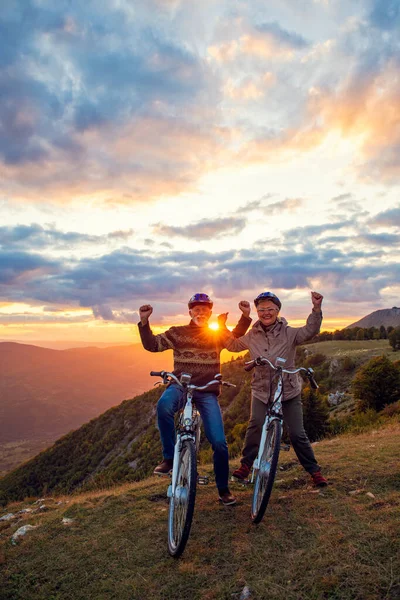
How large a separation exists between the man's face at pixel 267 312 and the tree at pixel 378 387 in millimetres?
18572

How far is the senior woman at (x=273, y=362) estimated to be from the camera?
6.18 meters

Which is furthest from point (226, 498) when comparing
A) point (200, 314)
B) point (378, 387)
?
point (378, 387)

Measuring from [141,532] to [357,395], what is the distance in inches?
802

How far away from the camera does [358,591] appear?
3.52 meters

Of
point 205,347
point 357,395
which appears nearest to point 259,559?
point 205,347

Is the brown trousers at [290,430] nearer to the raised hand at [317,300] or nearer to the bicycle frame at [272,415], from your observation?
the bicycle frame at [272,415]

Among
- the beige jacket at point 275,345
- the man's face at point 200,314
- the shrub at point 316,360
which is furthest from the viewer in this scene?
the shrub at point 316,360

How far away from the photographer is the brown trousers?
6203 mm

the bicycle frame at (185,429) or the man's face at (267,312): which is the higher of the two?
the man's face at (267,312)

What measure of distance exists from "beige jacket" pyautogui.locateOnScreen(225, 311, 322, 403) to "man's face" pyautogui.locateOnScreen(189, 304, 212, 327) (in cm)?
54

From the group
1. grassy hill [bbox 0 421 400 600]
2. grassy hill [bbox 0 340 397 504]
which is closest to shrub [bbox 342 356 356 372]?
grassy hill [bbox 0 340 397 504]

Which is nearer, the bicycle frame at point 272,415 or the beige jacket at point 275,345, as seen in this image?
the bicycle frame at point 272,415

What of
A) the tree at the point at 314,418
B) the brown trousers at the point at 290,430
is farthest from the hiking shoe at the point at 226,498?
the tree at the point at 314,418

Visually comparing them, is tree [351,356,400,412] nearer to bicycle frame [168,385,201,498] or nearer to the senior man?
the senior man
